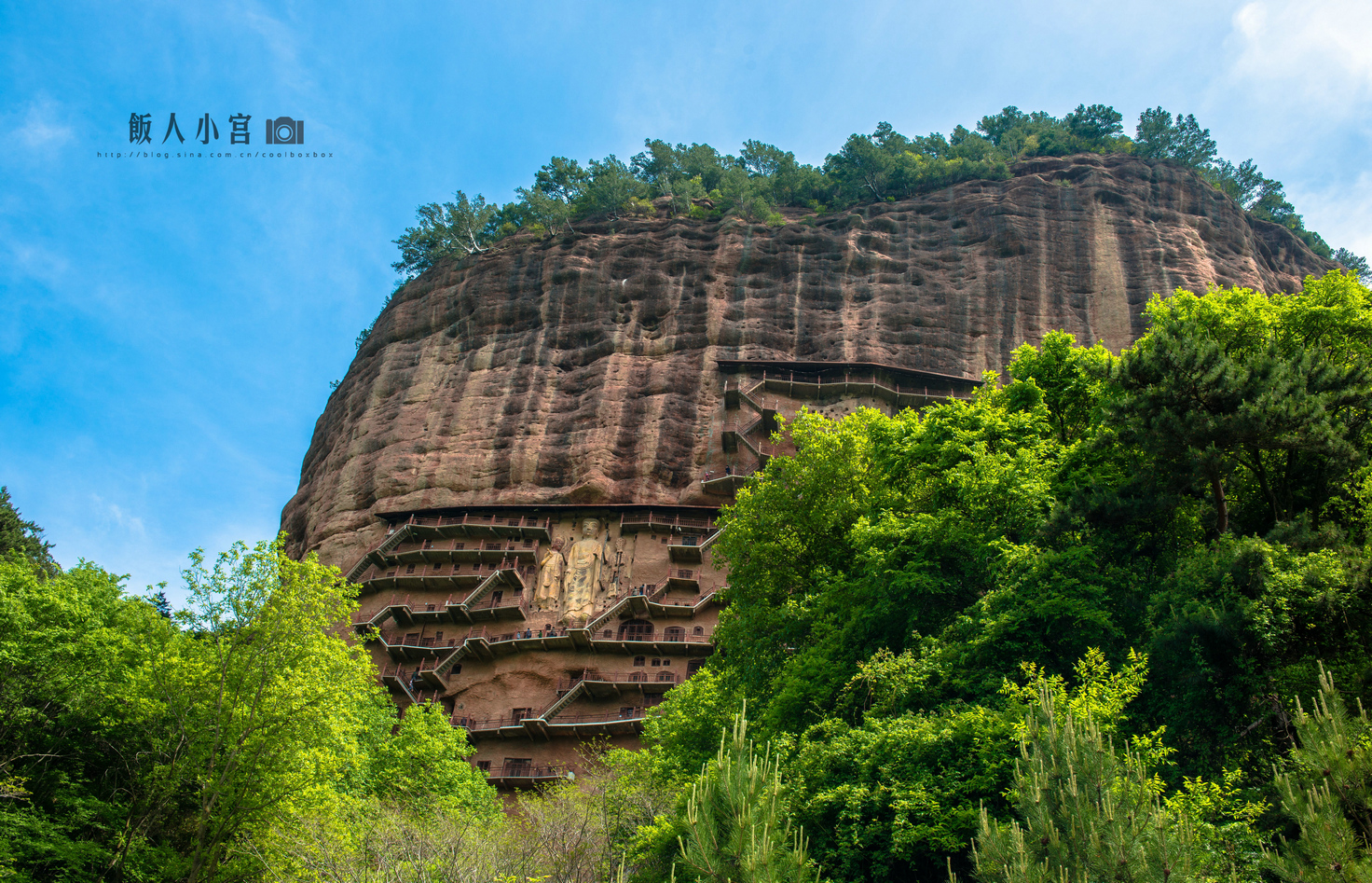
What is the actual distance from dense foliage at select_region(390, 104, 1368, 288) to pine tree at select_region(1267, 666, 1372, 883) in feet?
147

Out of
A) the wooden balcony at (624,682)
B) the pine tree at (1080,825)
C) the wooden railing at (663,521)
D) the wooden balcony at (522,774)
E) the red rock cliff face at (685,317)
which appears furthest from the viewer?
the red rock cliff face at (685,317)

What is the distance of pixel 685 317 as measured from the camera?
45.8 metres

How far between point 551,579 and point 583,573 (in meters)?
1.39

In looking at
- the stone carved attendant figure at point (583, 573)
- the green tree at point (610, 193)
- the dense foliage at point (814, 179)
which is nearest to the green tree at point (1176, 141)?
the dense foliage at point (814, 179)

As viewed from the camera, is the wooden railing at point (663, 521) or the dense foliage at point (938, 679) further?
the wooden railing at point (663, 521)

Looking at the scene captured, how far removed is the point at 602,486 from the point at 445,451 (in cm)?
832

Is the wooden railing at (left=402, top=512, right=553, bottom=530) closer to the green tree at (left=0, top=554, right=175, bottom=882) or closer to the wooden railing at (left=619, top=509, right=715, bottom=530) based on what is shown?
the wooden railing at (left=619, top=509, right=715, bottom=530)

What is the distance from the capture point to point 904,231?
48875 mm

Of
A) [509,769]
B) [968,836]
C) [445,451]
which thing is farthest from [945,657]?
[445,451]

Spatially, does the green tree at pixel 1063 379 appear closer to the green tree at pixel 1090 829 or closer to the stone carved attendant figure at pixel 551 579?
the green tree at pixel 1090 829

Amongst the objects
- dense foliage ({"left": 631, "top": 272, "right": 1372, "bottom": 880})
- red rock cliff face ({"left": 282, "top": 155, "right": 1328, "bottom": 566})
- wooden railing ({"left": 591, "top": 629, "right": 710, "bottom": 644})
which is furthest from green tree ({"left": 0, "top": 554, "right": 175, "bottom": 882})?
red rock cliff face ({"left": 282, "top": 155, "right": 1328, "bottom": 566})

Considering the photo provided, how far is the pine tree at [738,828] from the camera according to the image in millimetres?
8258

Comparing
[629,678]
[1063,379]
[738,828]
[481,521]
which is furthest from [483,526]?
[738,828]

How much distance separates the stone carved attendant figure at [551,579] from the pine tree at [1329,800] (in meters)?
31.4
